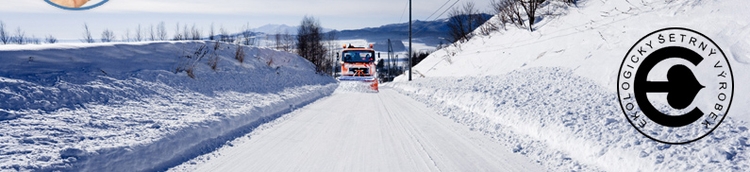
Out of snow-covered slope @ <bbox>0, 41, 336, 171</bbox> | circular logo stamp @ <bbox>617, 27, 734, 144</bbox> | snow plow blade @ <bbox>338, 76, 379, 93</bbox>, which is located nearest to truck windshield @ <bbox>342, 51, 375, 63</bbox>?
snow plow blade @ <bbox>338, 76, 379, 93</bbox>

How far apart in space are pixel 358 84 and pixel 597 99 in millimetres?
13994

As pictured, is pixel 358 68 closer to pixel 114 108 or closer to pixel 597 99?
pixel 597 99

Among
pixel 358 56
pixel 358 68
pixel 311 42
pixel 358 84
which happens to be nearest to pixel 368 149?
pixel 358 84

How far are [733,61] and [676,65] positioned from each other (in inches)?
31.0

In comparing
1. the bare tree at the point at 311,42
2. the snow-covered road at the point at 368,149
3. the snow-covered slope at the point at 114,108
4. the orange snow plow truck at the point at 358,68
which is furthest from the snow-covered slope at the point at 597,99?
the bare tree at the point at 311,42

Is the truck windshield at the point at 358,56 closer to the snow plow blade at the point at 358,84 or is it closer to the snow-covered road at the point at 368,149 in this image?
the snow plow blade at the point at 358,84

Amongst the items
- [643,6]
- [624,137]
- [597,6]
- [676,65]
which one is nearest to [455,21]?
[597,6]

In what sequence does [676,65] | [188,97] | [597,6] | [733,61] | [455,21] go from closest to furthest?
[733,61] < [676,65] < [188,97] < [597,6] < [455,21]

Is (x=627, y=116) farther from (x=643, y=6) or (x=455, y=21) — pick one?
(x=455, y=21)

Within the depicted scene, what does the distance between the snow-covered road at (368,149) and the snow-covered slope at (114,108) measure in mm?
762

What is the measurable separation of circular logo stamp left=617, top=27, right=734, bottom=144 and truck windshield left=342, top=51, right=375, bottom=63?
15.4 metres

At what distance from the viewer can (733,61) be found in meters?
6.57

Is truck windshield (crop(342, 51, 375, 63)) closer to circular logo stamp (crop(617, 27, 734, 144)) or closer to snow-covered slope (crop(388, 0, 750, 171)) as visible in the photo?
snow-covered slope (crop(388, 0, 750, 171))

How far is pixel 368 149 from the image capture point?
5805 millimetres
